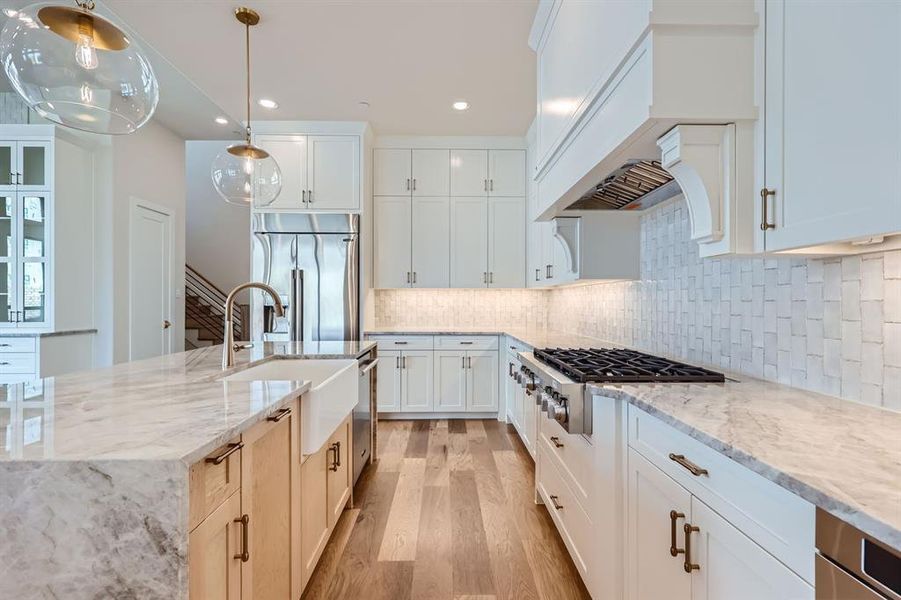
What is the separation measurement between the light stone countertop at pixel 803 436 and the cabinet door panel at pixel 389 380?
2.97 metres

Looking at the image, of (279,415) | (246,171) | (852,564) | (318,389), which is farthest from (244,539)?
(246,171)

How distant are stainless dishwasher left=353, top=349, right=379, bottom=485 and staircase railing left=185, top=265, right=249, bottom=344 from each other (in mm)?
4534

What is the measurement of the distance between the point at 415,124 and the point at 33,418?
373cm

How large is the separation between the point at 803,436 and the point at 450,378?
3.50m

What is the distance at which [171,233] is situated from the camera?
504cm

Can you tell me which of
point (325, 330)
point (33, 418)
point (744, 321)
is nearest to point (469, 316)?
point (325, 330)

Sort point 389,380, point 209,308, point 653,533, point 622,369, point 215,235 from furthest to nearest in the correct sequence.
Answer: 1. point 215,235
2. point 209,308
3. point 389,380
4. point 622,369
5. point 653,533

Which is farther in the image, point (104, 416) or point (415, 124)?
point (415, 124)

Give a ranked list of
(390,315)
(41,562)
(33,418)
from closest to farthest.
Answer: (41,562) < (33,418) < (390,315)

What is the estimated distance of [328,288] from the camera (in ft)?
13.5

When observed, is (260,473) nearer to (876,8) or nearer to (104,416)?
(104,416)

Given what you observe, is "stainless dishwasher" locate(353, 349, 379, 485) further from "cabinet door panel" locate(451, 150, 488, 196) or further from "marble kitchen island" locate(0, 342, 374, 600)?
"cabinet door panel" locate(451, 150, 488, 196)

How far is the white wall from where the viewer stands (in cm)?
771

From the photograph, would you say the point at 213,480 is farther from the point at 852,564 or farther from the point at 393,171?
the point at 393,171
